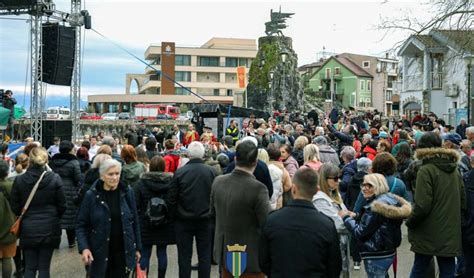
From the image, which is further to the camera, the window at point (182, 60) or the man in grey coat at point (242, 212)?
the window at point (182, 60)

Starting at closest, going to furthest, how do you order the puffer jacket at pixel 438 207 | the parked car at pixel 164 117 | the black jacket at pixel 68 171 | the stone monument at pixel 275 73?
1. the puffer jacket at pixel 438 207
2. the black jacket at pixel 68 171
3. the stone monument at pixel 275 73
4. the parked car at pixel 164 117

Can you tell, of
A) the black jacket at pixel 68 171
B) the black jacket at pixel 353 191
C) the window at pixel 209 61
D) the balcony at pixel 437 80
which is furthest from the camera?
the window at pixel 209 61

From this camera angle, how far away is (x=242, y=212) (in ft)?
15.6

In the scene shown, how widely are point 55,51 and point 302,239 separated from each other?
15.8m

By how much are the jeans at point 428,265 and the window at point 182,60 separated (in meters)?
84.4

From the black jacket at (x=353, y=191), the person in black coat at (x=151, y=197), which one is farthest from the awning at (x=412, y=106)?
the person in black coat at (x=151, y=197)

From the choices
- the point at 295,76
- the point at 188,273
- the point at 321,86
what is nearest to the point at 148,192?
the point at 188,273

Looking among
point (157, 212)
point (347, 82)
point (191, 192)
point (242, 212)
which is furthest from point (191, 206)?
point (347, 82)

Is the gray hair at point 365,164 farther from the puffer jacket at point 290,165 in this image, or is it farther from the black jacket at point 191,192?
the black jacket at point 191,192

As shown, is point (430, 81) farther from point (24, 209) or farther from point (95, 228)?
point (95, 228)

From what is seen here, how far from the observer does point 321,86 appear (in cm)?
8688

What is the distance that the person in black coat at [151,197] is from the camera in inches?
256

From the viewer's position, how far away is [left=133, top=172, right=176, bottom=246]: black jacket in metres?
6.49

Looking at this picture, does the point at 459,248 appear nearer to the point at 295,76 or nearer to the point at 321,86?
the point at 295,76
